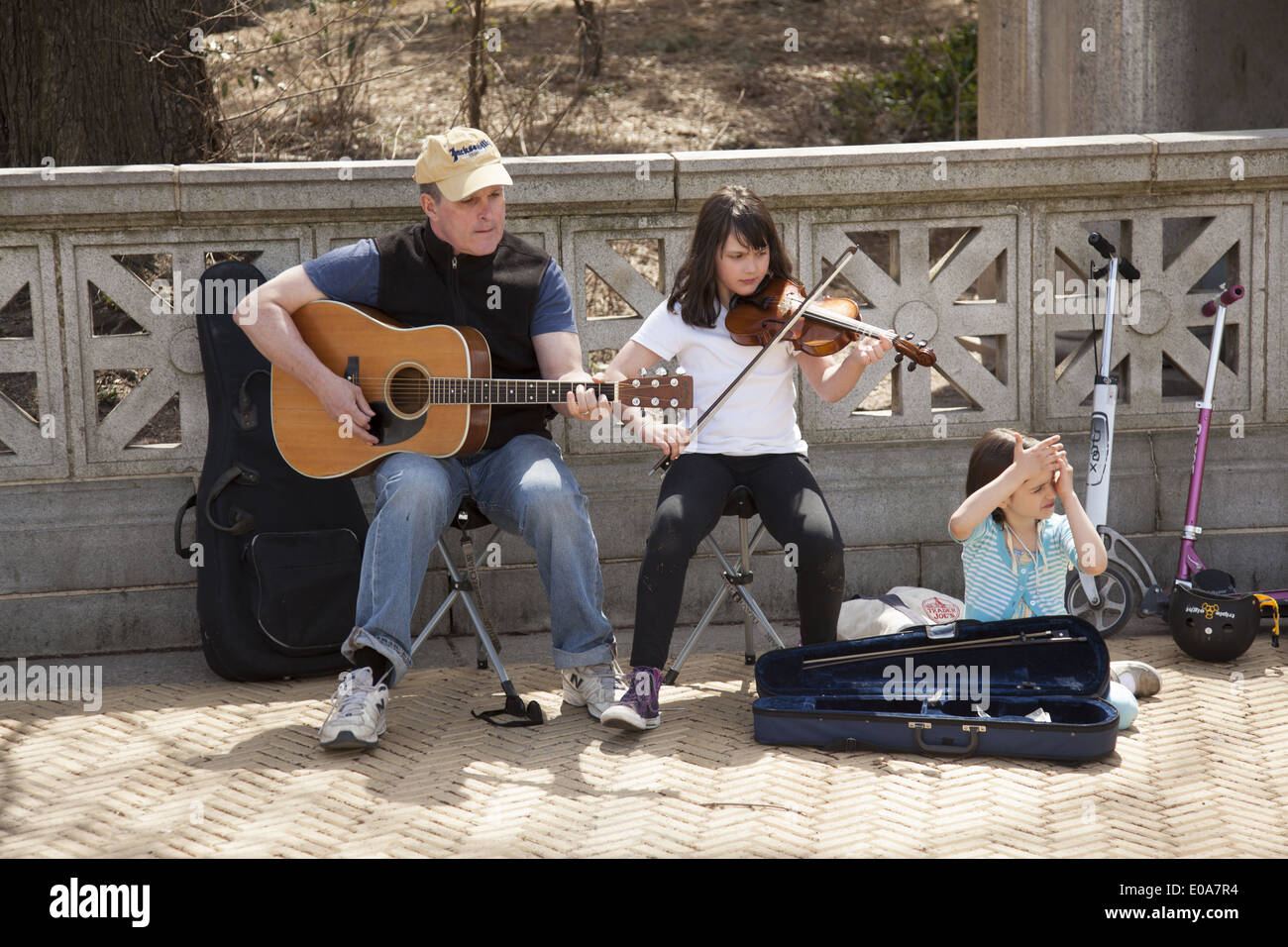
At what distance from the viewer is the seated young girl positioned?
3738 millimetres

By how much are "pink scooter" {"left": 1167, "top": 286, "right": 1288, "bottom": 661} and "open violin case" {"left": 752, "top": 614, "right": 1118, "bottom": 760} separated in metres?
0.74

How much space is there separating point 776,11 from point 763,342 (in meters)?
8.35

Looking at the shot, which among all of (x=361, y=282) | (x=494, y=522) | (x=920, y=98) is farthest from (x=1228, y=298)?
(x=920, y=98)

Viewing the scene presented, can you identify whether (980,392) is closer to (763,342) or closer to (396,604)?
(763,342)

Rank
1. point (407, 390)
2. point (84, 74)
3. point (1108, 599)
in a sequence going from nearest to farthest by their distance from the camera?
point (407, 390)
point (1108, 599)
point (84, 74)

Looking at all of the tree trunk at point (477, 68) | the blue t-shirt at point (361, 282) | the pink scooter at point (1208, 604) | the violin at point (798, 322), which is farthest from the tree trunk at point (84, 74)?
the pink scooter at point (1208, 604)

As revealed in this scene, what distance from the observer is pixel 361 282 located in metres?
4.07

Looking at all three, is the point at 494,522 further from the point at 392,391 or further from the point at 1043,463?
the point at 1043,463

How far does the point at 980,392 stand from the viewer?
4.72 m

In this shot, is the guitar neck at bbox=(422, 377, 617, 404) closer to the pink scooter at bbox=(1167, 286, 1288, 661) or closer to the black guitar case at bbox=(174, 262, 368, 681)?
the black guitar case at bbox=(174, 262, 368, 681)

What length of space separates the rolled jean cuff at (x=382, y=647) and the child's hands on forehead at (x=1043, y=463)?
1.71 metres

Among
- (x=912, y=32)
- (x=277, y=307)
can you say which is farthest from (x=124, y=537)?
(x=912, y=32)

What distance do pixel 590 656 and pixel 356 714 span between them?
670 millimetres

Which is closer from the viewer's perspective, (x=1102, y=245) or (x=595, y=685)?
(x=595, y=685)
